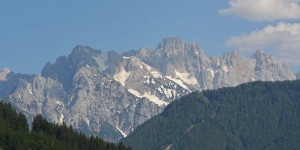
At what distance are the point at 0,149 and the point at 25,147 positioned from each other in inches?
533

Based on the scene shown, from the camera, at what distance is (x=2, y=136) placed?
19850cm

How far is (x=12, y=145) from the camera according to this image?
19700 cm

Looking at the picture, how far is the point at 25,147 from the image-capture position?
199375 mm

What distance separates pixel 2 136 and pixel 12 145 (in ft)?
12.1

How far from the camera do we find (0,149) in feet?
611

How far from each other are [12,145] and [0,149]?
10667 millimetres

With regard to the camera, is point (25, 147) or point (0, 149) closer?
point (0, 149)

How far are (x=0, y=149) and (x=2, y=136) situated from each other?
1242cm

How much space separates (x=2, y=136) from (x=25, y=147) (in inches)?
242

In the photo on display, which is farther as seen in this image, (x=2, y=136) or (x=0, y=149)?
(x=2, y=136)
